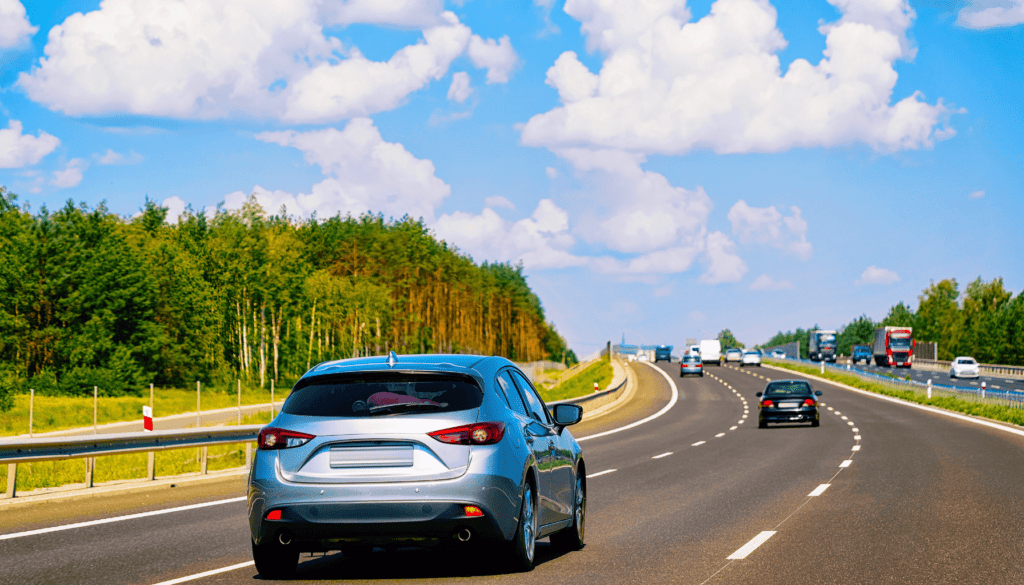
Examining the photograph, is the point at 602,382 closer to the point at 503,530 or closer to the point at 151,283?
the point at 151,283

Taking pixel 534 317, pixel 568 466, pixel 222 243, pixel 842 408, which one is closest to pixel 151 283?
pixel 222 243

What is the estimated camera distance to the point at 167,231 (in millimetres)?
104250

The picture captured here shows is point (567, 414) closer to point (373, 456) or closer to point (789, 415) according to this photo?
point (373, 456)

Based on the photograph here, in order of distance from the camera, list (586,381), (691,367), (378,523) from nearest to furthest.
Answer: (378,523), (691,367), (586,381)

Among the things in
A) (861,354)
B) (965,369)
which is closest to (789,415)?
(965,369)

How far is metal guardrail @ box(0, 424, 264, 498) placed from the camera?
14.3 metres

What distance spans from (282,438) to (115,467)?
64.3ft

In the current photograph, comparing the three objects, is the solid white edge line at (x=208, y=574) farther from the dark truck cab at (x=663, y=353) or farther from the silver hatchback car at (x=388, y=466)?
the dark truck cab at (x=663, y=353)

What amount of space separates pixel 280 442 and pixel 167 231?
100940 millimetres

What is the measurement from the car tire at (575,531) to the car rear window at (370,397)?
2.26 metres

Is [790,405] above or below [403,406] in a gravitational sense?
below

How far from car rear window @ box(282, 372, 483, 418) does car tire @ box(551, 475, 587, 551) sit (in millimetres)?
2264

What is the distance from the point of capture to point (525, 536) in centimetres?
823

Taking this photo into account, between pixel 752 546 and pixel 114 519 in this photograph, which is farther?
pixel 114 519
